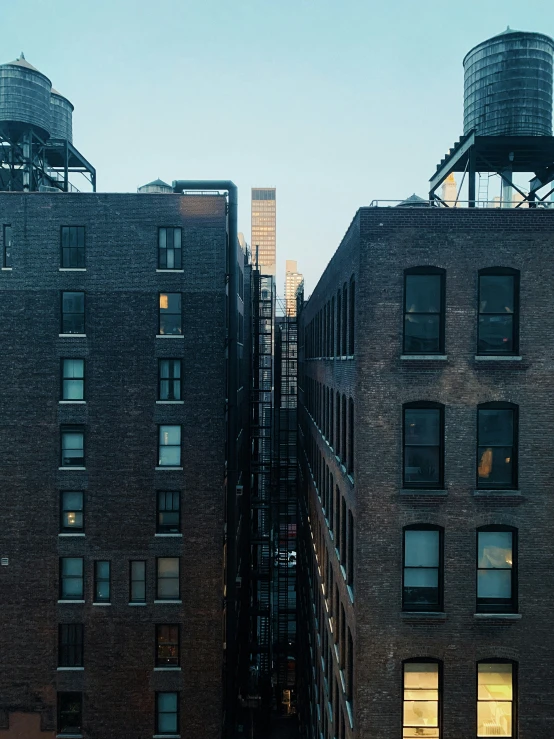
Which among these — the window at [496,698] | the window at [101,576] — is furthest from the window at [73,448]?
the window at [496,698]

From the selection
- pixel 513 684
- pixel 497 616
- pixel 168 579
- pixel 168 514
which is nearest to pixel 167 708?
pixel 168 579

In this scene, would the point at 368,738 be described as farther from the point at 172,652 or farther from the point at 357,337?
the point at 172,652

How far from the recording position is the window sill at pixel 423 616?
1658cm

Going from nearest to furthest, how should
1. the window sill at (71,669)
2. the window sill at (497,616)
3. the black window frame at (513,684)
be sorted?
the window sill at (497,616) < the black window frame at (513,684) < the window sill at (71,669)

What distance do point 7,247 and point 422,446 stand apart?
23.2 m

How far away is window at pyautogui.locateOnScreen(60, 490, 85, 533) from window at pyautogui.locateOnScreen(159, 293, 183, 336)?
9.43 m

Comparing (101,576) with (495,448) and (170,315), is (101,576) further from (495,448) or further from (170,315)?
(495,448)

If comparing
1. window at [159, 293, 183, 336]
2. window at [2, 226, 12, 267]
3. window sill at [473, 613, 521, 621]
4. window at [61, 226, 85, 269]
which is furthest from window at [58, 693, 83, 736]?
window at [2, 226, 12, 267]

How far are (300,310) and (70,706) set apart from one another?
39339 mm

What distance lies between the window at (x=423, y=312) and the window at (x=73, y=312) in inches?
718

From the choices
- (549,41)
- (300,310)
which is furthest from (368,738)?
(300,310)

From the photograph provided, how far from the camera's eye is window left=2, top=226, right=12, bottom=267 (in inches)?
1126

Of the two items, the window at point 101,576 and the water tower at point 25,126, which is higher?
the water tower at point 25,126

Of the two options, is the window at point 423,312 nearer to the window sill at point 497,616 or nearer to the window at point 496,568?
the window at point 496,568
